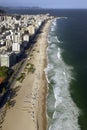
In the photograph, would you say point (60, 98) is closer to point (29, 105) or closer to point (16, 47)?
point (29, 105)

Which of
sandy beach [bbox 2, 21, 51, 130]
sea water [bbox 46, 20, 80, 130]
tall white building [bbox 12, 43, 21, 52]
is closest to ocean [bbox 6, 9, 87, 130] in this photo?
sea water [bbox 46, 20, 80, 130]

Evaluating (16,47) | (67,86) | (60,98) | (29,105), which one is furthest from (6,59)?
(29,105)

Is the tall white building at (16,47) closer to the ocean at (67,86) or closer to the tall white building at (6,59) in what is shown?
the ocean at (67,86)

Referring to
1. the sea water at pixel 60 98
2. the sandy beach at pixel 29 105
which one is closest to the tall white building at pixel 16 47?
the sea water at pixel 60 98

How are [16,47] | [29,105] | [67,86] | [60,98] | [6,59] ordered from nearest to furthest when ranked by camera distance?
[29,105], [60,98], [67,86], [6,59], [16,47]

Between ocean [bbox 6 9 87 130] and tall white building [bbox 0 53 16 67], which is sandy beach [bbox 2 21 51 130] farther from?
tall white building [bbox 0 53 16 67]

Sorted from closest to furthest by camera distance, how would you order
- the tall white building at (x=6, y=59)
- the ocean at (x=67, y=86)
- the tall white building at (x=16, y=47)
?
the ocean at (x=67, y=86), the tall white building at (x=6, y=59), the tall white building at (x=16, y=47)

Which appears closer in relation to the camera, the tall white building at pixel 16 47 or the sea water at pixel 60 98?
the sea water at pixel 60 98

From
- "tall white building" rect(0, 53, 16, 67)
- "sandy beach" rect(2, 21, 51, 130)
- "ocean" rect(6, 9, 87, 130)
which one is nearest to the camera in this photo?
"sandy beach" rect(2, 21, 51, 130)
